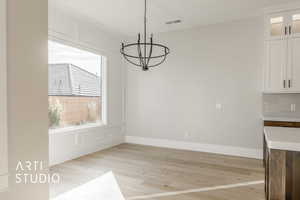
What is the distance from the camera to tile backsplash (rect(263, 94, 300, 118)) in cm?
383

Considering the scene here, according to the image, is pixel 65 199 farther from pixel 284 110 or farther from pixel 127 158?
pixel 284 110

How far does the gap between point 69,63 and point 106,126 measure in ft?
5.71

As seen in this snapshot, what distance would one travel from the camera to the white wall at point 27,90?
3.34 feet

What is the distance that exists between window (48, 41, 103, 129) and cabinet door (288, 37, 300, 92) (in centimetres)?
402

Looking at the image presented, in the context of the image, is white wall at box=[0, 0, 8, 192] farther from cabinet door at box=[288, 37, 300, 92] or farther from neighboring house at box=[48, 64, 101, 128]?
cabinet door at box=[288, 37, 300, 92]

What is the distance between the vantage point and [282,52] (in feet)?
12.1

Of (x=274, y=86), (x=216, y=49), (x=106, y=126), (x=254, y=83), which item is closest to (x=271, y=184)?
(x=274, y=86)

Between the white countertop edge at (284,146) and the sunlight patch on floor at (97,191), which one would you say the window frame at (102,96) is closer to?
the sunlight patch on floor at (97,191)

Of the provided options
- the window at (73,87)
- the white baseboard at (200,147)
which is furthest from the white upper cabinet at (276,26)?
the window at (73,87)

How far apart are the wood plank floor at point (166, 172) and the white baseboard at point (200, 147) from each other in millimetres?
212

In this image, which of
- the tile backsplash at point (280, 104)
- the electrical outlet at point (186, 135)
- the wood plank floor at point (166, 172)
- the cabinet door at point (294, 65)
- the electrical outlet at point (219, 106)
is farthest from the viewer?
the electrical outlet at point (186, 135)

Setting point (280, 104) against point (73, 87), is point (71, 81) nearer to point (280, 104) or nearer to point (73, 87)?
point (73, 87)

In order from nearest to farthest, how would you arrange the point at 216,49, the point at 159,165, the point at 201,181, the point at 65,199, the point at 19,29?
the point at 19,29 → the point at 65,199 → the point at 201,181 → the point at 159,165 → the point at 216,49

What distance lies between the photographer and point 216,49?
4508 millimetres
